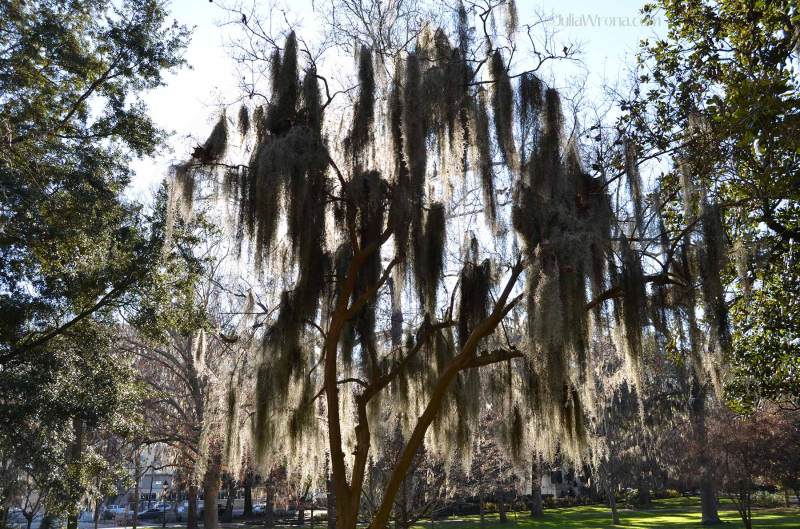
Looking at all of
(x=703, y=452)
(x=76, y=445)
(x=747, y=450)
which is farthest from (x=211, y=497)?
(x=747, y=450)

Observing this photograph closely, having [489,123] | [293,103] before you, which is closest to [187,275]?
[293,103]

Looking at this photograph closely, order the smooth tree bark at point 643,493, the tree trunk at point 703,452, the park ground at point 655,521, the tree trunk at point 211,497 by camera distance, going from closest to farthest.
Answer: the tree trunk at point 211,497 → the tree trunk at point 703,452 → the park ground at point 655,521 → the smooth tree bark at point 643,493

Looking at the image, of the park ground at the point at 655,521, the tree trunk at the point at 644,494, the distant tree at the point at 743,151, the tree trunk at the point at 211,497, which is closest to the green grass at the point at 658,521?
the park ground at the point at 655,521

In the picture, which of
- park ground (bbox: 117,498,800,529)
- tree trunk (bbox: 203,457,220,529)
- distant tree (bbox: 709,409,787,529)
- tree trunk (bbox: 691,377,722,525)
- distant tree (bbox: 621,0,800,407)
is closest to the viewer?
distant tree (bbox: 621,0,800,407)

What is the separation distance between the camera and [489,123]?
248 inches

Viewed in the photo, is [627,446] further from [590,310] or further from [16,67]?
[16,67]

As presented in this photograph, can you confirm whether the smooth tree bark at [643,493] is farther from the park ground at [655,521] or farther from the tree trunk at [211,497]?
the tree trunk at [211,497]

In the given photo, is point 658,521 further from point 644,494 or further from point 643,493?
point 644,494

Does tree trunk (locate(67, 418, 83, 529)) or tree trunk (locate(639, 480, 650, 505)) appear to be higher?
tree trunk (locate(67, 418, 83, 529))

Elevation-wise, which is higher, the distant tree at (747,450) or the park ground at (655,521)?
the distant tree at (747,450)

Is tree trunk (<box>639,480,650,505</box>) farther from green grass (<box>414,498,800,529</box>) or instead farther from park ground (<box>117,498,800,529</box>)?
green grass (<box>414,498,800,529</box>)

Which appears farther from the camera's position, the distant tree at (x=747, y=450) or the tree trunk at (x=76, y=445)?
the distant tree at (x=747, y=450)

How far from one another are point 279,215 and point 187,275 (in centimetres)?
523

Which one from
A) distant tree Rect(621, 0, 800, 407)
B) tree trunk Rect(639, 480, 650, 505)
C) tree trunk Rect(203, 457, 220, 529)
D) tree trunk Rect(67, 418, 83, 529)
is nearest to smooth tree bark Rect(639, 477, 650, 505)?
tree trunk Rect(639, 480, 650, 505)
